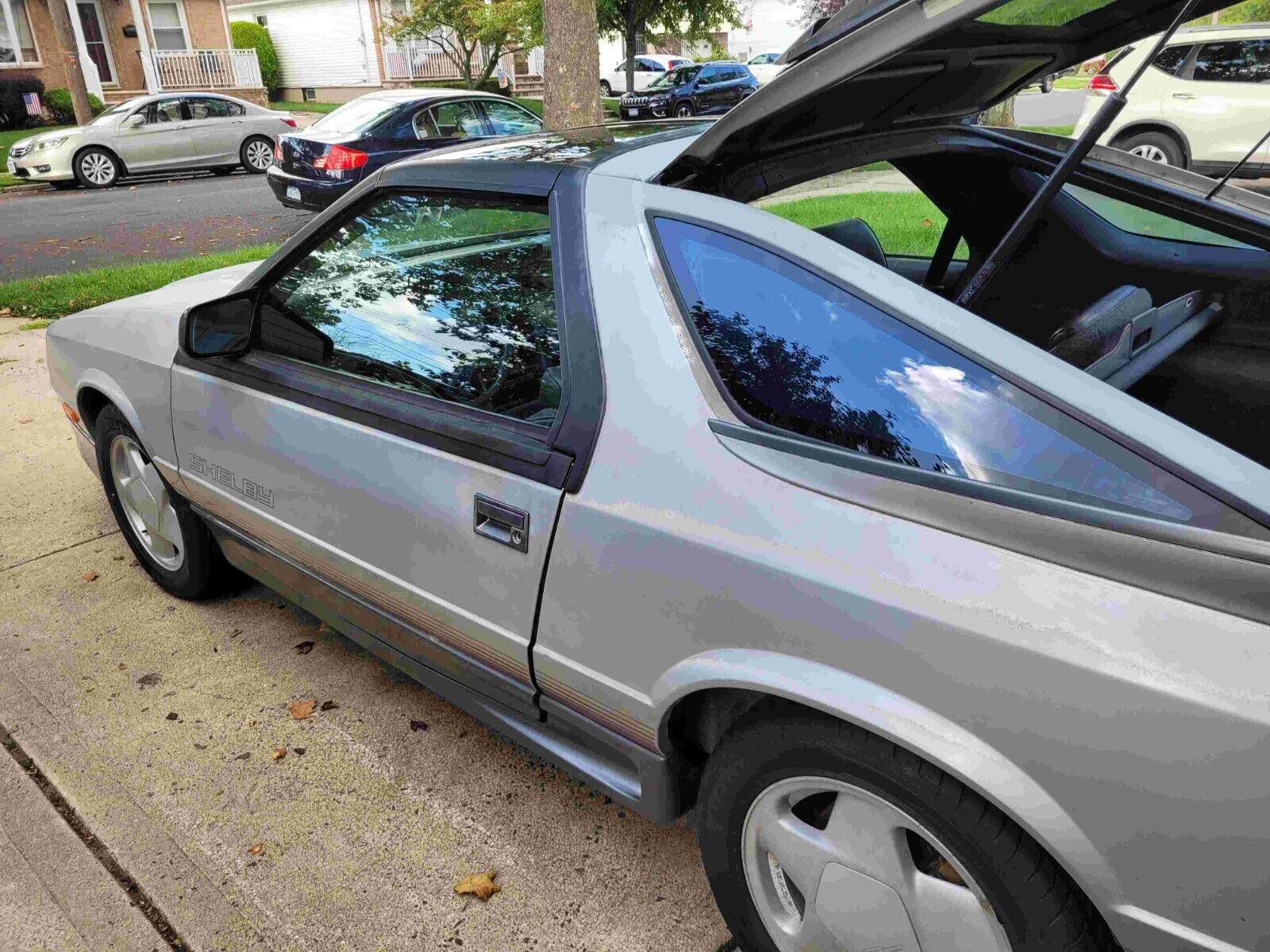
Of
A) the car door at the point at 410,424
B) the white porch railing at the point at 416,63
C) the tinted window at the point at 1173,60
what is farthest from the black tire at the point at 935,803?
the white porch railing at the point at 416,63

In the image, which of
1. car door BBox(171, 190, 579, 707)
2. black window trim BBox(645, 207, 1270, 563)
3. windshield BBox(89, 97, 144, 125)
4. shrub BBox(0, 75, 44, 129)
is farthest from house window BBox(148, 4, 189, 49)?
black window trim BBox(645, 207, 1270, 563)

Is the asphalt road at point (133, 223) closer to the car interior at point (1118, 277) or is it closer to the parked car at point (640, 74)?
the car interior at point (1118, 277)

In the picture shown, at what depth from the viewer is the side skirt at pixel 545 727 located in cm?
205

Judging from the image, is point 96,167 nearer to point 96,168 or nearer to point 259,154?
point 96,168

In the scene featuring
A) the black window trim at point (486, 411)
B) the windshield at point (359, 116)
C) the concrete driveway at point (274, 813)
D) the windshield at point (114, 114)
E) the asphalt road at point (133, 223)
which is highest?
the black window trim at point (486, 411)

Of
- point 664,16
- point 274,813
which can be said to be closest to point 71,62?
point 664,16

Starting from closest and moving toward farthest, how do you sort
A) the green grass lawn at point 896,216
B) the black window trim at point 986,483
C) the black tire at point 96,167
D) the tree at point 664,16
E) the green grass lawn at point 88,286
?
1. the black window trim at point 986,483
2. the green grass lawn at point 896,216
3. the green grass lawn at point 88,286
4. the black tire at point 96,167
5. the tree at point 664,16

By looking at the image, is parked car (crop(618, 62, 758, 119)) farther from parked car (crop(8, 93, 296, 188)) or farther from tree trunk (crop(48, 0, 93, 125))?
tree trunk (crop(48, 0, 93, 125))

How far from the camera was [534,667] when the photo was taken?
7.08 feet

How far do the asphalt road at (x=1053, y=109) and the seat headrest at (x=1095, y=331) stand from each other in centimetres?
664

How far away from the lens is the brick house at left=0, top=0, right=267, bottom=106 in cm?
2541

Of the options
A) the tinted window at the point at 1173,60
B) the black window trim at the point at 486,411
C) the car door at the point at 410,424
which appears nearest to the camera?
the black window trim at the point at 486,411

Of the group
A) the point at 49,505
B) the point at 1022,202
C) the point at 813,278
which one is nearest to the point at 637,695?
the point at 813,278

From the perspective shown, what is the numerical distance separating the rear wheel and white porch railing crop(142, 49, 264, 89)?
13058 mm
